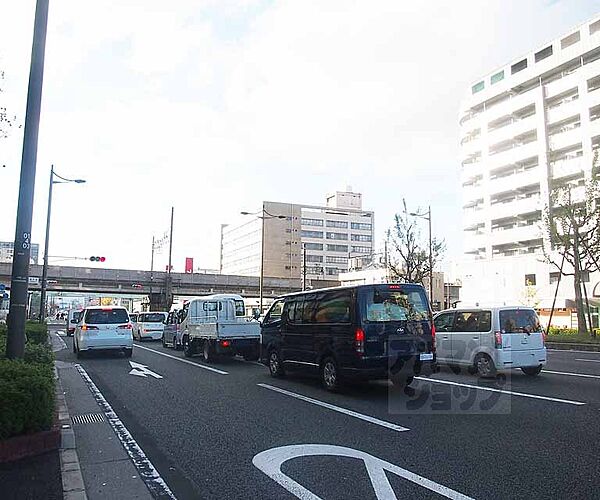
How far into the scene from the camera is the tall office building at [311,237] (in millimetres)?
116750

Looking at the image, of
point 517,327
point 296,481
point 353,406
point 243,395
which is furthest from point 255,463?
point 517,327

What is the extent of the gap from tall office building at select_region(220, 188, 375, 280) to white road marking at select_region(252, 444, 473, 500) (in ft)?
351

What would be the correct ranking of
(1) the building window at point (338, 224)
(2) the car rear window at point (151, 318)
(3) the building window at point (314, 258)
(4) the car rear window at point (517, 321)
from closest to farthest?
(4) the car rear window at point (517, 321) < (2) the car rear window at point (151, 318) < (3) the building window at point (314, 258) < (1) the building window at point (338, 224)

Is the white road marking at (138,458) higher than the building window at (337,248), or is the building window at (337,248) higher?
the building window at (337,248)

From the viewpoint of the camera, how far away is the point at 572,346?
82.7ft

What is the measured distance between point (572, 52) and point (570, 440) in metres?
51.9

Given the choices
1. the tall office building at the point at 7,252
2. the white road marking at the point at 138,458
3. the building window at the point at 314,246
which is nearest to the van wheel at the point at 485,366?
the white road marking at the point at 138,458

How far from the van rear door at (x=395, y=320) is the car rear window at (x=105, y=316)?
11.8 m

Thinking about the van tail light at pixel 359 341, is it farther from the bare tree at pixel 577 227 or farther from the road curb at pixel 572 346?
the bare tree at pixel 577 227

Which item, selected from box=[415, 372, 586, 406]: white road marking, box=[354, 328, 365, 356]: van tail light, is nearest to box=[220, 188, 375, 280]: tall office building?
box=[415, 372, 586, 406]: white road marking

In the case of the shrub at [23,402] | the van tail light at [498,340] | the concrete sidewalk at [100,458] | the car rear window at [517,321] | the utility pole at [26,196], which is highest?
the utility pole at [26,196]

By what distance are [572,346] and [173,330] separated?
17.6 metres

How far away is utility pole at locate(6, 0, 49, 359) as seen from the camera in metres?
7.85

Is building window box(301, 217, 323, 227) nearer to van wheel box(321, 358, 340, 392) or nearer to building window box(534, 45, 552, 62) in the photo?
building window box(534, 45, 552, 62)
